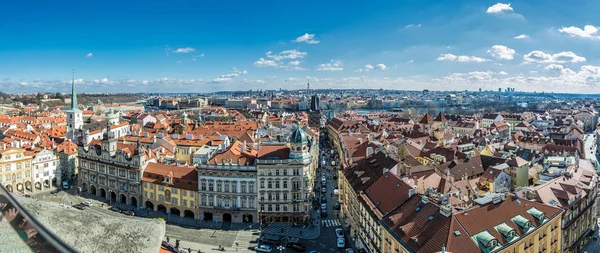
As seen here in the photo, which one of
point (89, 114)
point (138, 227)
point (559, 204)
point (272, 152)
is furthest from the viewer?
point (89, 114)

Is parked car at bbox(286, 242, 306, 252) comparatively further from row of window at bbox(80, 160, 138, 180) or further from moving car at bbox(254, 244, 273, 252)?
row of window at bbox(80, 160, 138, 180)

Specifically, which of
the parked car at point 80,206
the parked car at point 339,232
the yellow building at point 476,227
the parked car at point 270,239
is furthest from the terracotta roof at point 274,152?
the parked car at point 80,206

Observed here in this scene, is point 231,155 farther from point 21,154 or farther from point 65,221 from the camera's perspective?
point 65,221

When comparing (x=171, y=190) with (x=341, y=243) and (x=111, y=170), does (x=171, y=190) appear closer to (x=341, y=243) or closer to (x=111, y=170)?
(x=111, y=170)

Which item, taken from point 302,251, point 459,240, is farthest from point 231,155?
point 459,240

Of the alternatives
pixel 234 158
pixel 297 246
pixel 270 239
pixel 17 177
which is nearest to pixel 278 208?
pixel 270 239

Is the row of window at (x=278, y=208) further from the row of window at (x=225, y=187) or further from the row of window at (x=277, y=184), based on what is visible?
the row of window at (x=225, y=187)

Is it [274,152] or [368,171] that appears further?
[274,152]
